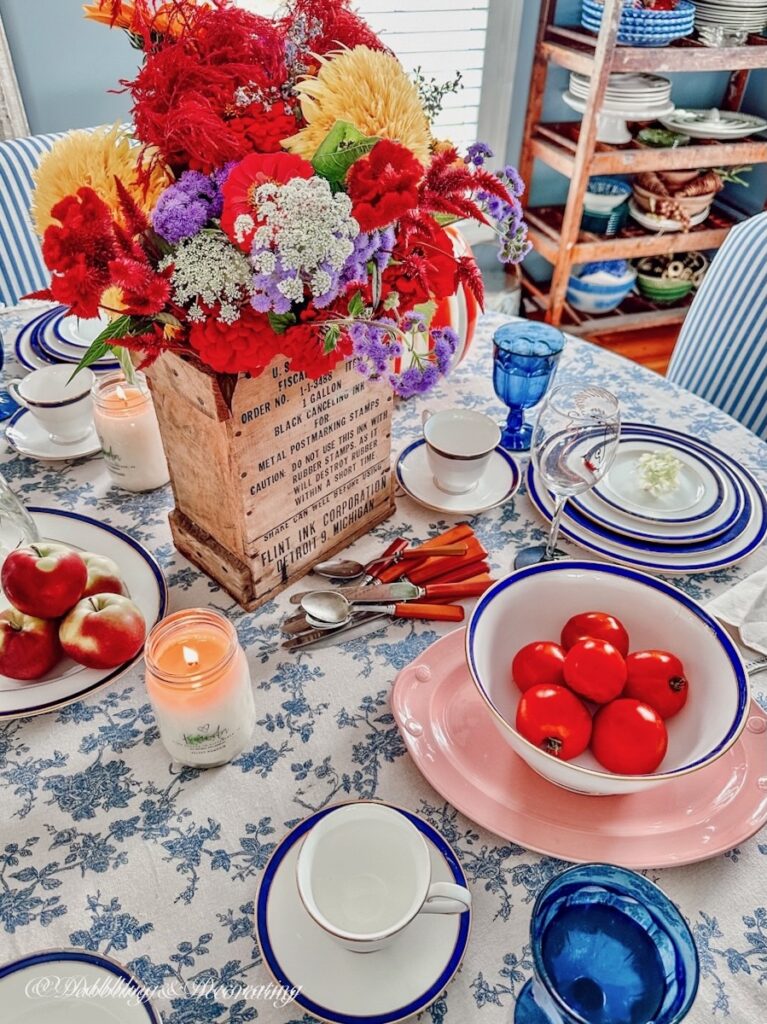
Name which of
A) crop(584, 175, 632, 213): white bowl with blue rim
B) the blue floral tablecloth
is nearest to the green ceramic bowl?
crop(584, 175, 632, 213): white bowl with blue rim

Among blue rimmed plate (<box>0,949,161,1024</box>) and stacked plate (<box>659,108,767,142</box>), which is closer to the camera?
blue rimmed plate (<box>0,949,161,1024</box>)

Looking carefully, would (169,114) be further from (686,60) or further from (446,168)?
(686,60)

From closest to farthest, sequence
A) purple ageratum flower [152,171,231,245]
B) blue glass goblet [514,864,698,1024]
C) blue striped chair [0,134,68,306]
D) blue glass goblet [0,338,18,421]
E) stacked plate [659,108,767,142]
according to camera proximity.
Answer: blue glass goblet [514,864,698,1024]
purple ageratum flower [152,171,231,245]
blue glass goblet [0,338,18,421]
blue striped chair [0,134,68,306]
stacked plate [659,108,767,142]

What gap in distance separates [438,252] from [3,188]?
1240mm

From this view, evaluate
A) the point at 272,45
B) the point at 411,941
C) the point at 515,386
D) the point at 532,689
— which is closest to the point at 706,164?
the point at 515,386

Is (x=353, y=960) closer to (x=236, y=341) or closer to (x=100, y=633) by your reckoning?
(x=100, y=633)

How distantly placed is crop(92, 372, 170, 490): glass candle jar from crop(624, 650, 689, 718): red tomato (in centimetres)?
60

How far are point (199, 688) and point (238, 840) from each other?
5.2 inches

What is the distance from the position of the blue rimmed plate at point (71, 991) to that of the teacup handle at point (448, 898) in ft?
0.63

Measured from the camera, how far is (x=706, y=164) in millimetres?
2426

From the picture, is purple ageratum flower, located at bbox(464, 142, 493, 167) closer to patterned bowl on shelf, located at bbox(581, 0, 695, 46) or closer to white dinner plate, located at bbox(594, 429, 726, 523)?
white dinner plate, located at bbox(594, 429, 726, 523)

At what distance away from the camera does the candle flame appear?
0.67 m

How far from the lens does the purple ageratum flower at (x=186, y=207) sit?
1.97 feet

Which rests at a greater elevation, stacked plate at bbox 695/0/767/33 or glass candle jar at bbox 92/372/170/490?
stacked plate at bbox 695/0/767/33
